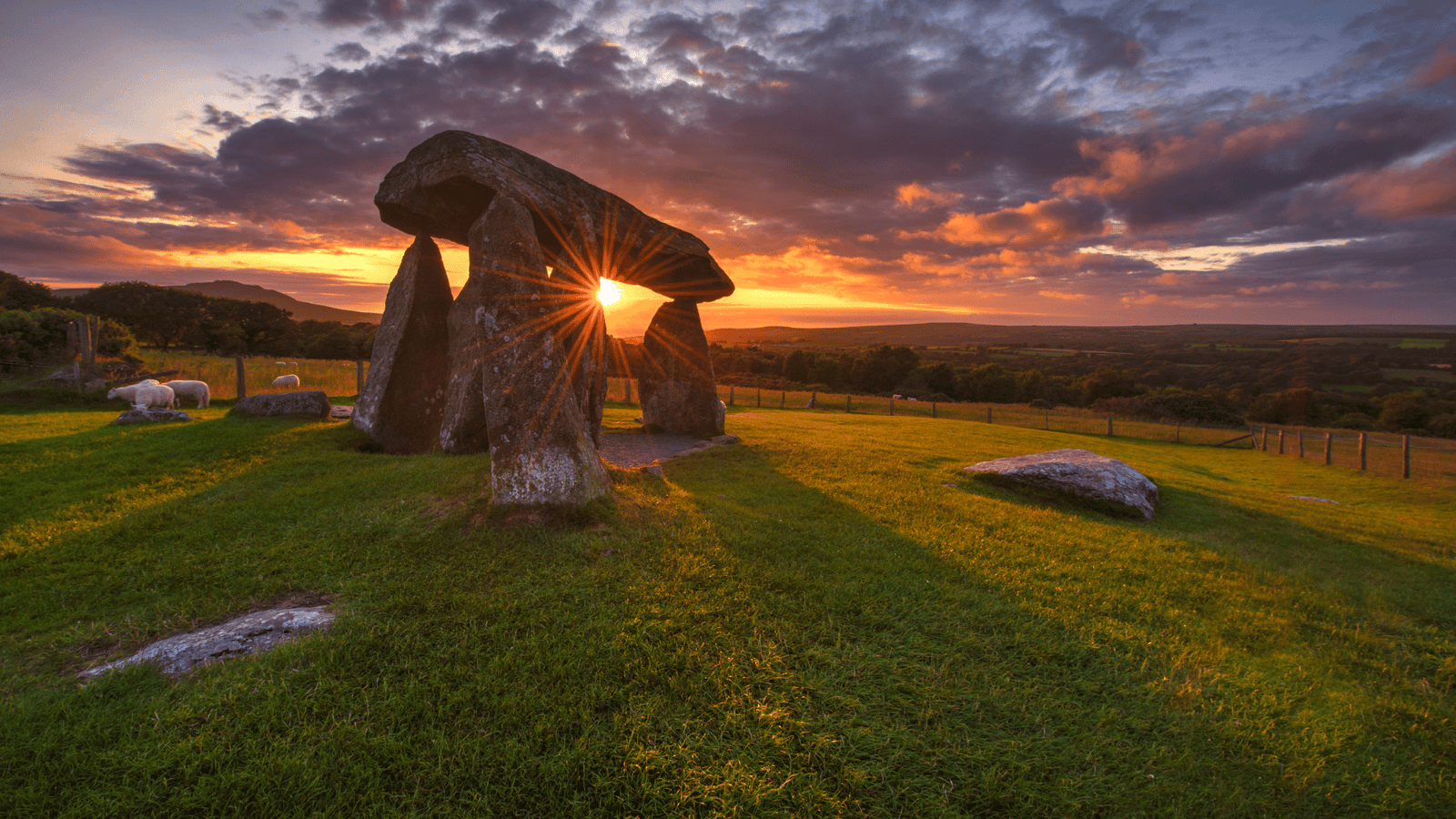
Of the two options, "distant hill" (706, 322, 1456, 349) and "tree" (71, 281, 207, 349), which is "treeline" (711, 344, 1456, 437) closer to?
"distant hill" (706, 322, 1456, 349)

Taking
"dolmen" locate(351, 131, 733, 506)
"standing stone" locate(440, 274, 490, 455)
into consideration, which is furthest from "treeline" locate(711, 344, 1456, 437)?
"standing stone" locate(440, 274, 490, 455)

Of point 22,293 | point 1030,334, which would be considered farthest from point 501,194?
point 1030,334

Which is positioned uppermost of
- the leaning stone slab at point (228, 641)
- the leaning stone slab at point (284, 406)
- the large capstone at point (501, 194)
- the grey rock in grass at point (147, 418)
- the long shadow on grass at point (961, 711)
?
the large capstone at point (501, 194)

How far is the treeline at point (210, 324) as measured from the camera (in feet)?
147

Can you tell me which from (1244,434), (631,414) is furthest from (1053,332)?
(631,414)

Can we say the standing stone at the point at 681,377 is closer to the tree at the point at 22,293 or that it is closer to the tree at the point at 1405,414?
the tree at the point at 22,293

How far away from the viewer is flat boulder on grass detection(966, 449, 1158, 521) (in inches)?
348

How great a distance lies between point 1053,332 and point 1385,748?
173 meters

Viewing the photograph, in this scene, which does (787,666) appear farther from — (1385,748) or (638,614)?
(1385,748)

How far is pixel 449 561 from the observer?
4.98 meters

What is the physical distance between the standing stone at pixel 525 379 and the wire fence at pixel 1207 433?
714 inches

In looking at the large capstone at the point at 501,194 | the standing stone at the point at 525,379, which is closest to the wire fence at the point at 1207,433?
the large capstone at the point at 501,194

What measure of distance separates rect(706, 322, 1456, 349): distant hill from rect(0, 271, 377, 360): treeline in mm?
69574

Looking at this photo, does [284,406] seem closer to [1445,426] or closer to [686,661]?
[686,661]
